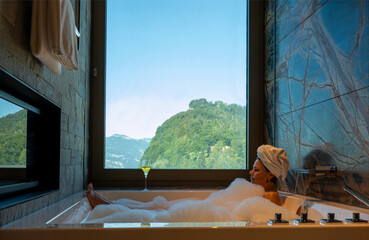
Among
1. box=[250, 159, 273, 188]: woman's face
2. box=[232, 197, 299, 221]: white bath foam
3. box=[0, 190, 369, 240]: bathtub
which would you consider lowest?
box=[232, 197, 299, 221]: white bath foam

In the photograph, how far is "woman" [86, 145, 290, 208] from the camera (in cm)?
214

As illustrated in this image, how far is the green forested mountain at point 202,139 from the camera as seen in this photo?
3041 millimetres

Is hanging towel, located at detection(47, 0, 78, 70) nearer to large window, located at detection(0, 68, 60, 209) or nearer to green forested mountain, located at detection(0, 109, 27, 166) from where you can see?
large window, located at detection(0, 68, 60, 209)

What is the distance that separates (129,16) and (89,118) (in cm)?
93

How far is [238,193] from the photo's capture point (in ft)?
7.72

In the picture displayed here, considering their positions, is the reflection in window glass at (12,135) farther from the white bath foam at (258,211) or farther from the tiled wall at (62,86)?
the white bath foam at (258,211)

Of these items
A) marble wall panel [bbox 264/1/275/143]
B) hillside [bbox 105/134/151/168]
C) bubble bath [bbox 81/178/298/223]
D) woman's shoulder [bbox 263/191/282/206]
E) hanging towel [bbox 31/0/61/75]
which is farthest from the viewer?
hillside [bbox 105/134/151/168]

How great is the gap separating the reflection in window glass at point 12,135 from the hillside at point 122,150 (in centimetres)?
138

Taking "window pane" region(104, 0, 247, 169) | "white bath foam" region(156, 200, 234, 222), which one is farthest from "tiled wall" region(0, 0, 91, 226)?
"white bath foam" region(156, 200, 234, 222)

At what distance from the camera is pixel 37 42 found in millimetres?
1475

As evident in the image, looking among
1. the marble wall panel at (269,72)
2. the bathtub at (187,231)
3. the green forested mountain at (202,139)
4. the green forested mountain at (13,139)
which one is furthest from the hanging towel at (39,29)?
the marble wall panel at (269,72)

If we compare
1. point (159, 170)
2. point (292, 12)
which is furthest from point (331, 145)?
point (159, 170)

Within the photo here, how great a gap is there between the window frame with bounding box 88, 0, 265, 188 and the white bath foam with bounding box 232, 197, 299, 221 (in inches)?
43.7

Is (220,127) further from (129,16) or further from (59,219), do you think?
(59,219)
